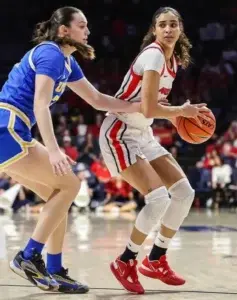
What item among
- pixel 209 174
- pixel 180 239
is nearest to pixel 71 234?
pixel 180 239

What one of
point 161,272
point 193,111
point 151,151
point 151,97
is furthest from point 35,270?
point 193,111

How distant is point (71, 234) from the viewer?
8422 mm

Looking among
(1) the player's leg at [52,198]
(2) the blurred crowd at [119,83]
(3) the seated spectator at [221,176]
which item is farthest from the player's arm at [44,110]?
(3) the seated spectator at [221,176]

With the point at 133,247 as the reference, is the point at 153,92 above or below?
above

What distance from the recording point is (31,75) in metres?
4.50

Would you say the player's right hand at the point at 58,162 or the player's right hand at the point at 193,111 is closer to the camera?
the player's right hand at the point at 58,162

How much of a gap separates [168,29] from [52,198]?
1334 mm

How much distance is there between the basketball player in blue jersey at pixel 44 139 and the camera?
14.2 ft

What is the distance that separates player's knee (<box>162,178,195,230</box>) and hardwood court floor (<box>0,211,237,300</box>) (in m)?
0.42

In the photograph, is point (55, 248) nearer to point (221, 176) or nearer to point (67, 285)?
point (67, 285)

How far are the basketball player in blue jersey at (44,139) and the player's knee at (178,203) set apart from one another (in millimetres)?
716

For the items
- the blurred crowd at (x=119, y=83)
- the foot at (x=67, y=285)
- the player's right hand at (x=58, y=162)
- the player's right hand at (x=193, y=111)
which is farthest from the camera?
the blurred crowd at (x=119, y=83)

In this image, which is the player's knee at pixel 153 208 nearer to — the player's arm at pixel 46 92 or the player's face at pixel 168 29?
the player's arm at pixel 46 92

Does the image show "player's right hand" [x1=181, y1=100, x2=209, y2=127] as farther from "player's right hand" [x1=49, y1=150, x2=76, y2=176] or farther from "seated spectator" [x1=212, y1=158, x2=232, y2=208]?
"seated spectator" [x1=212, y1=158, x2=232, y2=208]
